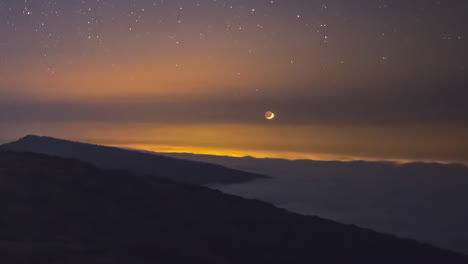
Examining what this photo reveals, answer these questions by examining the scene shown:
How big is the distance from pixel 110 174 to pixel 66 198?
16.4 metres

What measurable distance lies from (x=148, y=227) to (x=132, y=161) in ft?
337

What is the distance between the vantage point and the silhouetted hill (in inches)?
5522

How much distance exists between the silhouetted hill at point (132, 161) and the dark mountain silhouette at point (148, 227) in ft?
239

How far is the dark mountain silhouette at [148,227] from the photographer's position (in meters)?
33.5

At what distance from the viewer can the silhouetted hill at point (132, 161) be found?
140250 millimetres

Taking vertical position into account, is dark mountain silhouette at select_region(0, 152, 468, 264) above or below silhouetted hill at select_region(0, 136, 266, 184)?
below

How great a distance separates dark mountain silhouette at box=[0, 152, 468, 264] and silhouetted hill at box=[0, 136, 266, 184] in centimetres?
7273

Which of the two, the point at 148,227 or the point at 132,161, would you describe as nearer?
the point at 148,227

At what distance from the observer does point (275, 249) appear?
49.9m

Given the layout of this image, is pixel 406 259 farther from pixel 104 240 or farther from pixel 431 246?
pixel 104 240

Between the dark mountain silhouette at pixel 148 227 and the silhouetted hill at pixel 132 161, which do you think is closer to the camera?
the dark mountain silhouette at pixel 148 227

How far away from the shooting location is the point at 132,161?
146 metres

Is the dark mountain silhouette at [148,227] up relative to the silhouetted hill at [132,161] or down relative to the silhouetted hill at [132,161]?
down

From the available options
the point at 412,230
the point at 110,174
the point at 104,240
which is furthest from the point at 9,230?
the point at 412,230
